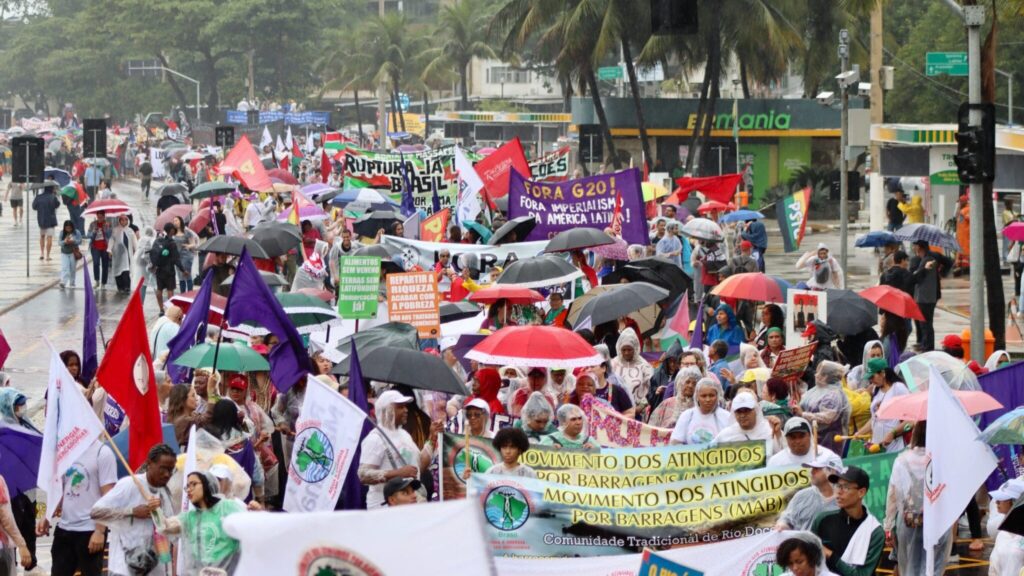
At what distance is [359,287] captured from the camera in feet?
51.6

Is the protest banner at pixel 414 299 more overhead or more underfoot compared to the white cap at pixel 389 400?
more overhead

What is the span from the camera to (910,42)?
6200cm

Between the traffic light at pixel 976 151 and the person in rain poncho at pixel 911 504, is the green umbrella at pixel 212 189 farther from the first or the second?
the person in rain poncho at pixel 911 504

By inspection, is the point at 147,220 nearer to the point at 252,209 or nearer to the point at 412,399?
the point at 252,209

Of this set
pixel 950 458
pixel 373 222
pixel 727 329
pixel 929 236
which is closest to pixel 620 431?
pixel 950 458

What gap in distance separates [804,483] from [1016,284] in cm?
1877

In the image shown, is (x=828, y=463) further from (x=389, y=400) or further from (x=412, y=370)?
(x=412, y=370)

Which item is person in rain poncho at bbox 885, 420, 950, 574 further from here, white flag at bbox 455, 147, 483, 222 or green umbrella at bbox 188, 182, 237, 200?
green umbrella at bbox 188, 182, 237, 200

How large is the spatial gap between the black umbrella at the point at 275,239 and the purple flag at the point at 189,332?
8.08 metres

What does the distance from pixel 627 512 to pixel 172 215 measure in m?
19.2

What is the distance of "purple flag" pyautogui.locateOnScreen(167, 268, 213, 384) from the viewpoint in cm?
1320

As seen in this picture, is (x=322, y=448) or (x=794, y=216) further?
(x=794, y=216)

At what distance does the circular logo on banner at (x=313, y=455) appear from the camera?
979 cm

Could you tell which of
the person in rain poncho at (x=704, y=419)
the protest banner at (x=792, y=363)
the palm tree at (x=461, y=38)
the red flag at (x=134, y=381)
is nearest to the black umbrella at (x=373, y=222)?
the protest banner at (x=792, y=363)
